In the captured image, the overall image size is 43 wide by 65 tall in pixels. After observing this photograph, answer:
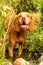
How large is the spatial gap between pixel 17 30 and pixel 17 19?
10.0 inches

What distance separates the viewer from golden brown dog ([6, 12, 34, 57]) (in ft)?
17.5

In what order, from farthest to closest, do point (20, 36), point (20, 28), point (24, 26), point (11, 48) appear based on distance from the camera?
point (11, 48) → point (20, 36) → point (20, 28) → point (24, 26)

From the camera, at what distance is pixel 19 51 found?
19.5 ft

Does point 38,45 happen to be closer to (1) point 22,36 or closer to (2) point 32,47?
(2) point 32,47

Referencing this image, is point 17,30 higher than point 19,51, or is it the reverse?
point 17,30

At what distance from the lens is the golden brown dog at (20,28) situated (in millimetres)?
5328

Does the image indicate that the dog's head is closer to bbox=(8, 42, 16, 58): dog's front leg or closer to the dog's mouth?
the dog's mouth

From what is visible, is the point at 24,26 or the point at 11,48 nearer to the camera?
the point at 24,26

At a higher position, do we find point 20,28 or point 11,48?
point 20,28

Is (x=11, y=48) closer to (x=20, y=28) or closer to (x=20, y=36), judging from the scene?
(x=20, y=36)

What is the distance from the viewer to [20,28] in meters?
5.44

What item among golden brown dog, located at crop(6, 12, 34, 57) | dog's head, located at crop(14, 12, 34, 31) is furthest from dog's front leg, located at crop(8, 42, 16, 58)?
dog's head, located at crop(14, 12, 34, 31)

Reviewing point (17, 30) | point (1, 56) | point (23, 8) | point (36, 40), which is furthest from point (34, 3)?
point (1, 56)

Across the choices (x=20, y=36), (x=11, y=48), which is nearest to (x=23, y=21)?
(x=20, y=36)
